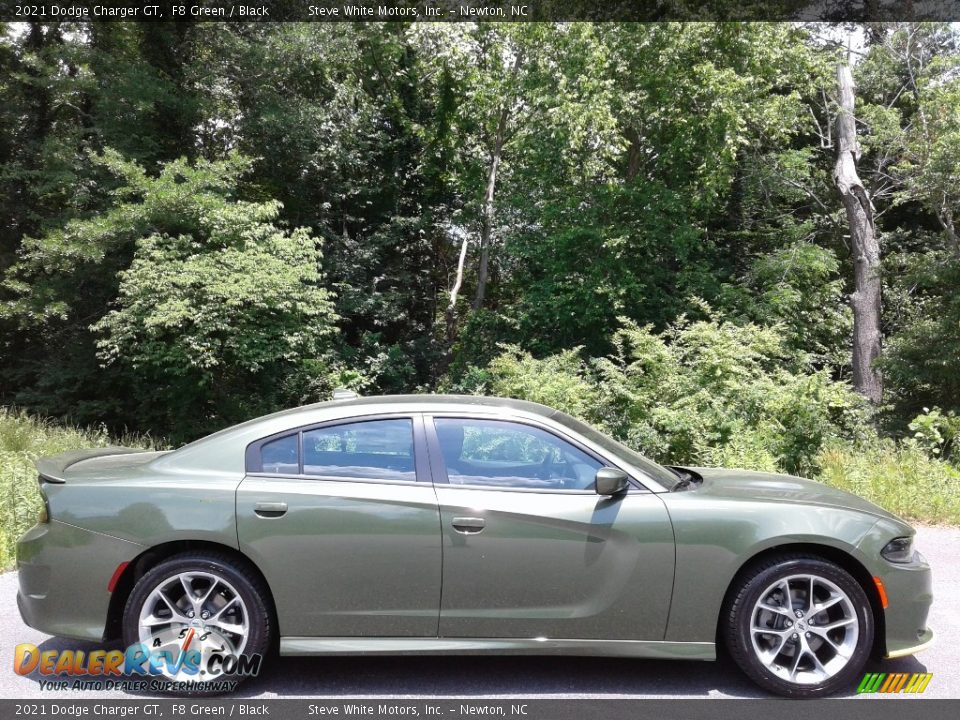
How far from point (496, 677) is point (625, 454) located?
56.4 inches

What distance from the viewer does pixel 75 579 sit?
13.1ft

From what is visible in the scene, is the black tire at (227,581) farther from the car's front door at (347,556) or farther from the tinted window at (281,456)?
the tinted window at (281,456)

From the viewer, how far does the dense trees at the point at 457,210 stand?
16.1 metres

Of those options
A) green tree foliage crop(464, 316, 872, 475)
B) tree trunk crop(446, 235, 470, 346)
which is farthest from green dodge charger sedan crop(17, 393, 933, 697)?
tree trunk crop(446, 235, 470, 346)

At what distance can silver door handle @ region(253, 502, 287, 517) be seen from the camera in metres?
3.99

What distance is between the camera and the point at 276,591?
3961 millimetres

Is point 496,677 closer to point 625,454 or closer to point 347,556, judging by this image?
point 347,556

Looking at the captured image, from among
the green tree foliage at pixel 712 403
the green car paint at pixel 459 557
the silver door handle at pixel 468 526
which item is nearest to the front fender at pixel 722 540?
the green car paint at pixel 459 557

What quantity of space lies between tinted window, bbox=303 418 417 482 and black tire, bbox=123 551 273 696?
65 centimetres

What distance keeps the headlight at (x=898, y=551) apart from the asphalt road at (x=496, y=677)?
661mm

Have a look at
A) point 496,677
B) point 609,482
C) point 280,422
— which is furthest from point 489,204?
point 496,677

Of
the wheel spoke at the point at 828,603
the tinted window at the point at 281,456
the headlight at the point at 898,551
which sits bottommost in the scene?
the wheel spoke at the point at 828,603

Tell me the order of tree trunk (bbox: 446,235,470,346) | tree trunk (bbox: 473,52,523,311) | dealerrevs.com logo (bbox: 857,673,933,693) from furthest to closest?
1. tree trunk (bbox: 446,235,470,346)
2. tree trunk (bbox: 473,52,523,311)
3. dealerrevs.com logo (bbox: 857,673,933,693)

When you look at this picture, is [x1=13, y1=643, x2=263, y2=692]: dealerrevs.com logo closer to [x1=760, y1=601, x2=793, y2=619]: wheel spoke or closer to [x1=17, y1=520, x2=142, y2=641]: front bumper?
[x1=17, y1=520, x2=142, y2=641]: front bumper
